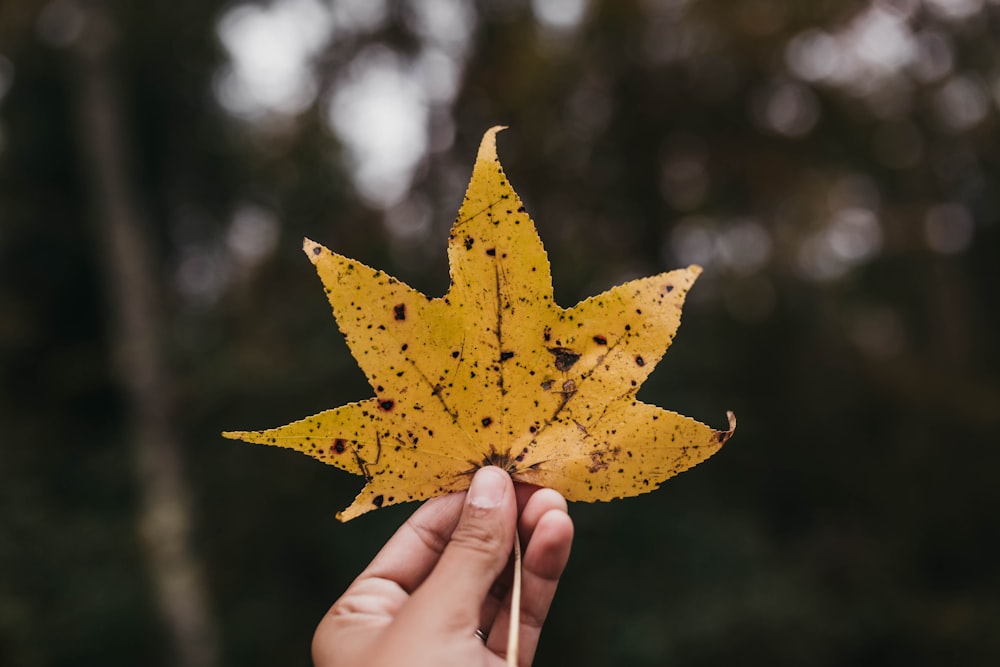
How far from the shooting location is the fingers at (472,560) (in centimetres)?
121

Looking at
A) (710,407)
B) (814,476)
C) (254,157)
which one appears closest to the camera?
(710,407)

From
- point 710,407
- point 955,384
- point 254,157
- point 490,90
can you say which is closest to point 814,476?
Result: point 710,407

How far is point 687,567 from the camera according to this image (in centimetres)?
569

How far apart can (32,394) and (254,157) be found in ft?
13.5

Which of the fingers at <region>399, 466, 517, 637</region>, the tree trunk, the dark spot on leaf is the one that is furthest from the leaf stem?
the tree trunk

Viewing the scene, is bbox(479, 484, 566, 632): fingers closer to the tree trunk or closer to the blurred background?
the blurred background

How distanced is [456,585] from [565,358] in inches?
16.9

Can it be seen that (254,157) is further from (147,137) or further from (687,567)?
(687,567)

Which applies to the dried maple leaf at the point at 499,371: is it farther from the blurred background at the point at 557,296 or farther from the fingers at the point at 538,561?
the blurred background at the point at 557,296

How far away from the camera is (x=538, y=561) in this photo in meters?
1.34

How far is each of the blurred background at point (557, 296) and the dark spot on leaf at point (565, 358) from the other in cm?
388

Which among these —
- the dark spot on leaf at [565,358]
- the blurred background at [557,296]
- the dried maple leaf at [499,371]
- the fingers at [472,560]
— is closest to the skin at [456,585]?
the fingers at [472,560]

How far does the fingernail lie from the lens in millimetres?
1241

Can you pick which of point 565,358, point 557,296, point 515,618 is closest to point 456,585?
point 515,618
